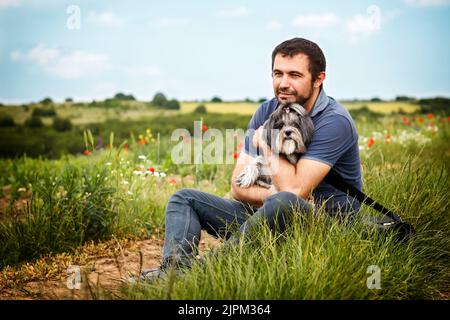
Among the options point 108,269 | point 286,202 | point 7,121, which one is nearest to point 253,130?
point 286,202

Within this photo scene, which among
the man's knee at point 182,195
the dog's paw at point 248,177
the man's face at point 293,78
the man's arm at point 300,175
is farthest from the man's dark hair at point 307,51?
the man's knee at point 182,195

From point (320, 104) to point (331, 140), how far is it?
352 millimetres

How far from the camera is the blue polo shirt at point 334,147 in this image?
12.4ft

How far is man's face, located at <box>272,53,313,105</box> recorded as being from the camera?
12.9 feet

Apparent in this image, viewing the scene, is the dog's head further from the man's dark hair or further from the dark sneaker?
the dark sneaker

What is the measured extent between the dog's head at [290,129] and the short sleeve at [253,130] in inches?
11.4

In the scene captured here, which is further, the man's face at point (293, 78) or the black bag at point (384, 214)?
the man's face at point (293, 78)

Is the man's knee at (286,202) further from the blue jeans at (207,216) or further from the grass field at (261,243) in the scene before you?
the grass field at (261,243)

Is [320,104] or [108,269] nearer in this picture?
[320,104]

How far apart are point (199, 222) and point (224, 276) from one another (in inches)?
42.6

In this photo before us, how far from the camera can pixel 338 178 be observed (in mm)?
3928

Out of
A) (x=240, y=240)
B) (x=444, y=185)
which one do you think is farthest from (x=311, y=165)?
(x=444, y=185)

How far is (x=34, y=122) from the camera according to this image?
1773cm

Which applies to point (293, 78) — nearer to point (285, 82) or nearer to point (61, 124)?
point (285, 82)
